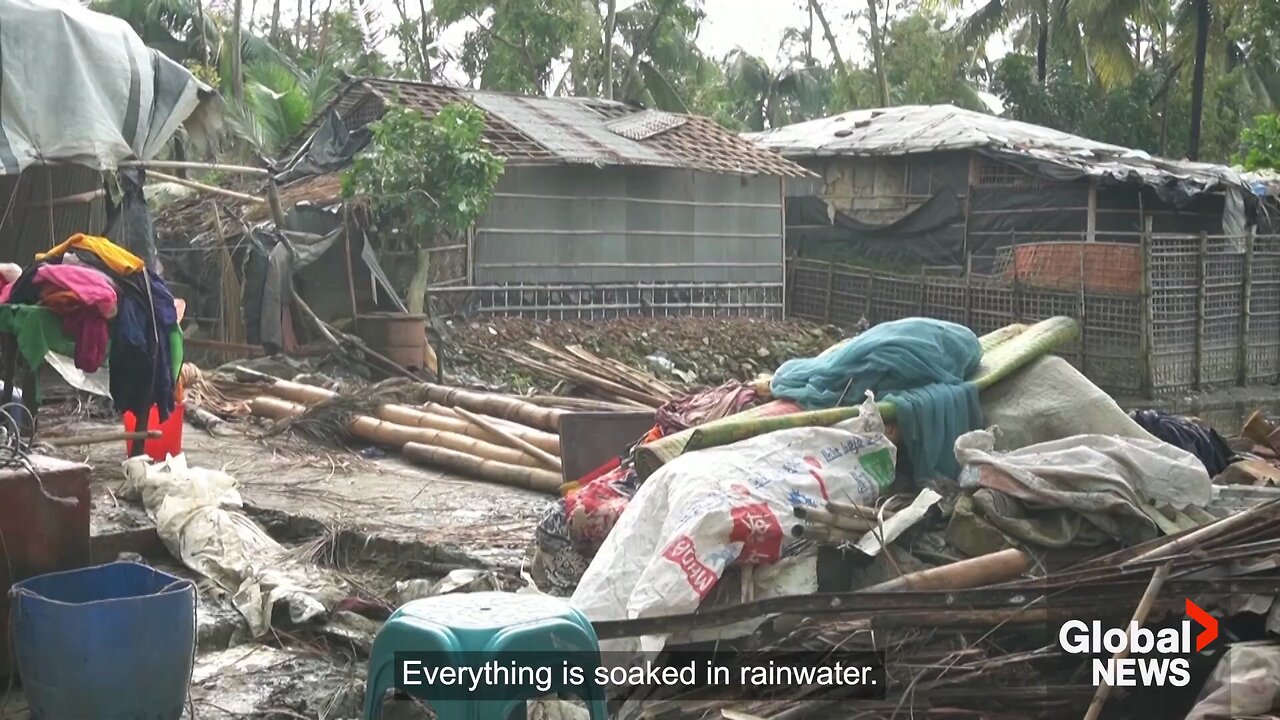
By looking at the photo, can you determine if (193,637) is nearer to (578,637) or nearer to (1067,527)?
(578,637)

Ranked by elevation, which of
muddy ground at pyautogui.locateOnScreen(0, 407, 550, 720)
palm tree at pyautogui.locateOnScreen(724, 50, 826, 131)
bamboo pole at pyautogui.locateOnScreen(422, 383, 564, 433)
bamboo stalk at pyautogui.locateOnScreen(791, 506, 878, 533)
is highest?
palm tree at pyautogui.locateOnScreen(724, 50, 826, 131)

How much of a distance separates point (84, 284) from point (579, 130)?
38.8ft

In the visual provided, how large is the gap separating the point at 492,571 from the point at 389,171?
857 centimetres

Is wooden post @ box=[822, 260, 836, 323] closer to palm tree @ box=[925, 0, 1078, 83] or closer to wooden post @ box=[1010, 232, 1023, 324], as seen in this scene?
wooden post @ box=[1010, 232, 1023, 324]

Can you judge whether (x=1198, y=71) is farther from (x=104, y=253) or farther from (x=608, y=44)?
(x=104, y=253)

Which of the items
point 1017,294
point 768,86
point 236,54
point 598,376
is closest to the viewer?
point 598,376

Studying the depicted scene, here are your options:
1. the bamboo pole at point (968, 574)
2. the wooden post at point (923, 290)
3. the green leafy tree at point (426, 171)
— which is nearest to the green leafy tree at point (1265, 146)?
the wooden post at point (923, 290)

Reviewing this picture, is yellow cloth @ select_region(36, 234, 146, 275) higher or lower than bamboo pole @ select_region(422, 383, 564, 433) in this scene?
higher

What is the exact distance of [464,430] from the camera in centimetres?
942

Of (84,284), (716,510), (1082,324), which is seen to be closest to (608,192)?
(1082,324)

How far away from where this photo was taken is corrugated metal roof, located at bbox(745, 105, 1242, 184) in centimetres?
1858

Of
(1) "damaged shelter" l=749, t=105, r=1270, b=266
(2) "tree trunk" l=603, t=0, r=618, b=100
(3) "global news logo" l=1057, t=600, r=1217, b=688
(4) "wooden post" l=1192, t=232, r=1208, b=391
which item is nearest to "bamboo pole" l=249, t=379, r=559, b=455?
(3) "global news logo" l=1057, t=600, r=1217, b=688

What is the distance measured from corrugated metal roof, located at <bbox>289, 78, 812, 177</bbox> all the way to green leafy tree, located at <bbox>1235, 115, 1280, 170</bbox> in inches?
308

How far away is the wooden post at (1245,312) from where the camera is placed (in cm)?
1700
